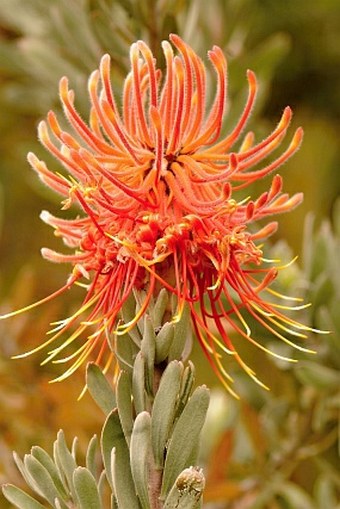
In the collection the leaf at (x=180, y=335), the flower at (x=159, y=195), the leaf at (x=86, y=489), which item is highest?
the flower at (x=159, y=195)

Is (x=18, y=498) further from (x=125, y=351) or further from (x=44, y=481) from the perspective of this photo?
(x=125, y=351)

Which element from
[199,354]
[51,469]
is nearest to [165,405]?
[51,469]

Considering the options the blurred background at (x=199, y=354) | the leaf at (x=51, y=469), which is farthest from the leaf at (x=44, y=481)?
the blurred background at (x=199, y=354)

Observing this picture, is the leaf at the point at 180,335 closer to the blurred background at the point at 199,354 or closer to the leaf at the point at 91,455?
the leaf at the point at 91,455

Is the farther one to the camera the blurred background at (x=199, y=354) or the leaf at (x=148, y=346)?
the blurred background at (x=199, y=354)

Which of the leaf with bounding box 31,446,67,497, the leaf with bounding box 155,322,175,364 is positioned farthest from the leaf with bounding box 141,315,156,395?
the leaf with bounding box 31,446,67,497

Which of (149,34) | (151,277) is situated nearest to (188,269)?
(151,277)

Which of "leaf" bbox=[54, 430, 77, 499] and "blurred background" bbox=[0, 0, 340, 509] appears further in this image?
"blurred background" bbox=[0, 0, 340, 509]

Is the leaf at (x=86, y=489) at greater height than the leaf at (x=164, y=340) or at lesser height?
lesser

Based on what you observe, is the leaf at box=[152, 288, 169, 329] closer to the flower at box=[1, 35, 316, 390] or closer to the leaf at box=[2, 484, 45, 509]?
the flower at box=[1, 35, 316, 390]
